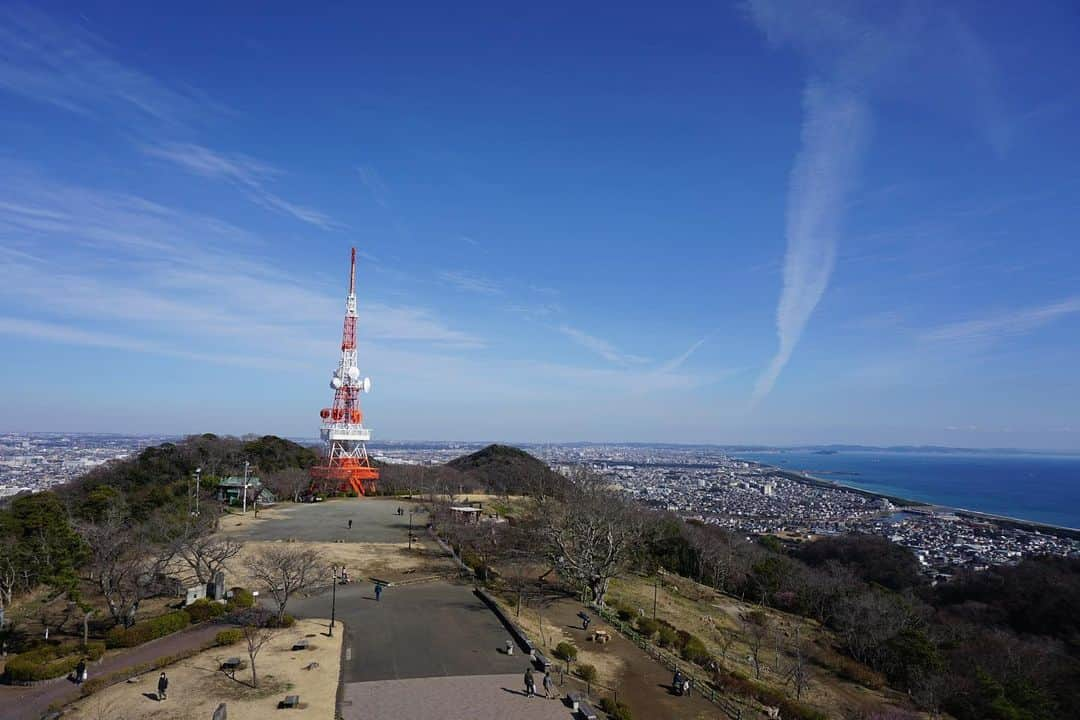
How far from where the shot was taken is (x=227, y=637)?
19.2 metres

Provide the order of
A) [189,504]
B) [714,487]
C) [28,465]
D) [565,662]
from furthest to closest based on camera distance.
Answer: [714,487] < [28,465] < [189,504] < [565,662]

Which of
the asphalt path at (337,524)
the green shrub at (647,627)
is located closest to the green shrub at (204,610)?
the asphalt path at (337,524)

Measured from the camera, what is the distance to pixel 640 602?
30844mm

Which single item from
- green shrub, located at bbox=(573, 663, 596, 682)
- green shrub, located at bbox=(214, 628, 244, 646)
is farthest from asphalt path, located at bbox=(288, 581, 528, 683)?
green shrub, located at bbox=(214, 628, 244, 646)

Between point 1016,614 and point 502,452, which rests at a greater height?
point 502,452

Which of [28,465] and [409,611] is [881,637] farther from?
[28,465]

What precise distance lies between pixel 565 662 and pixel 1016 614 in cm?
3506

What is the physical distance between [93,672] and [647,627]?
18285 millimetres

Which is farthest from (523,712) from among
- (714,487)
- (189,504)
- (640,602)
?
(714,487)

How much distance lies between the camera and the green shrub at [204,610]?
69.6 ft

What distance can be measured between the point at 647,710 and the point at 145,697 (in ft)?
42.4

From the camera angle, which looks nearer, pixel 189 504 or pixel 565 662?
pixel 565 662

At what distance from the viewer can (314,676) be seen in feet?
54.8

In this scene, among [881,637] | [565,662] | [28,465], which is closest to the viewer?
[565,662]
